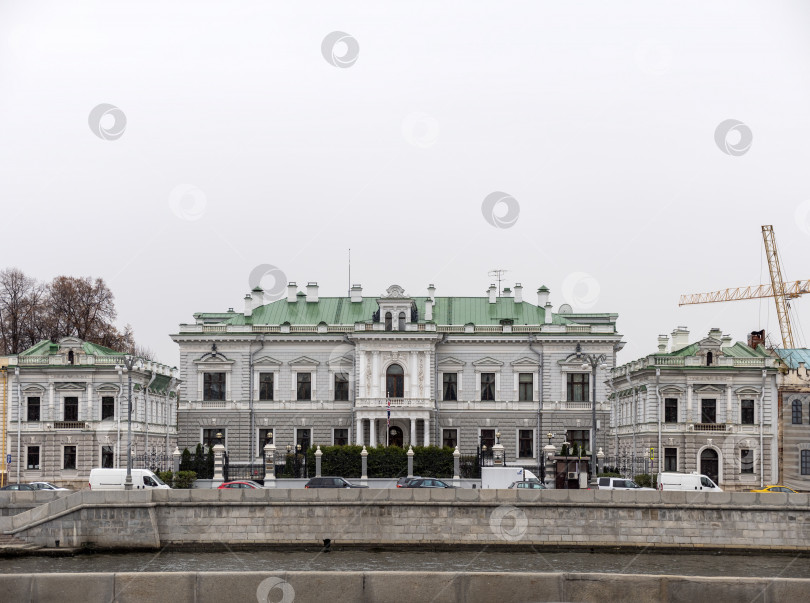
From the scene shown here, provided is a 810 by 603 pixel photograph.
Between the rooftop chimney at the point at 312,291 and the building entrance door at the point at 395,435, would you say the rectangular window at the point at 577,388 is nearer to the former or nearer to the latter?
the building entrance door at the point at 395,435

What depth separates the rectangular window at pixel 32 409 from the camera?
6341 cm

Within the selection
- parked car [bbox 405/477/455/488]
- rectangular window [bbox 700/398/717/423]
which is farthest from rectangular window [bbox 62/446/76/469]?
rectangular window [bbox 700/398/717/423]

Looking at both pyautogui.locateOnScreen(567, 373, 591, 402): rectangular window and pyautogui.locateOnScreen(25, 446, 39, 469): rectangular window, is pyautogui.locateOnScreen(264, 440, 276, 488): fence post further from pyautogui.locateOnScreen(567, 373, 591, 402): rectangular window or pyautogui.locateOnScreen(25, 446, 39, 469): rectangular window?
pyautogui.locateOnScreen(567, 373, 591, 402): rectangular window

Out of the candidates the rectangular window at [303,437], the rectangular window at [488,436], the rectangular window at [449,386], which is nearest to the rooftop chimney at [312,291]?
the rectangular window at [303,437]

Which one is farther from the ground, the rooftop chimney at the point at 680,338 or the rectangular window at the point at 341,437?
the rooftop chimney at the point at 680,338

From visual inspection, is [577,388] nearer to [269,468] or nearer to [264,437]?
[264,437]

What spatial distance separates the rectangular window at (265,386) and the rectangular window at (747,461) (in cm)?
2859

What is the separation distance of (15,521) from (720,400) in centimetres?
3707

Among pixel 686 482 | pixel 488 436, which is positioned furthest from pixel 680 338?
pixel 686 482

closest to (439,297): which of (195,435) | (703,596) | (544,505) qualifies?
(195,435)

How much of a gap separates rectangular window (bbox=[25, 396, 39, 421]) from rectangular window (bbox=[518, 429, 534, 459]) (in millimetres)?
28843

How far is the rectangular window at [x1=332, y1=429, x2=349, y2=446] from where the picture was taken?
6938 cm

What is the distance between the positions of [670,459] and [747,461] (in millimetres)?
4016

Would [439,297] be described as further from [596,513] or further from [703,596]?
[703,596]
